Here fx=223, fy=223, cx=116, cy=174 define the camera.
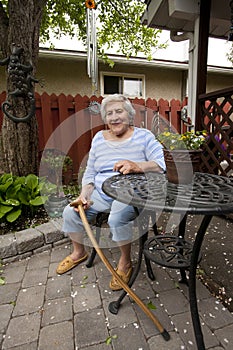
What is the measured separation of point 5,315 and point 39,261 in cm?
50

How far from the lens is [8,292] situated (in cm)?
136

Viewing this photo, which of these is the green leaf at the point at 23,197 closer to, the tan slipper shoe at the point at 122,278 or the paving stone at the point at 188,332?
the tan slipper shoe at the point at 122,278

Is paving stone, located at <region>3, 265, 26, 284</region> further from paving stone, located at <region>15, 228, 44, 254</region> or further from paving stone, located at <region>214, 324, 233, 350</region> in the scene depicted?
paving stone, located at <region>214, 324, 233, 350</region>

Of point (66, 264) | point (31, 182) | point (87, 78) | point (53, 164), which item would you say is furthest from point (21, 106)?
point (87, 78)

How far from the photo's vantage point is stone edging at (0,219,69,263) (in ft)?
5.51

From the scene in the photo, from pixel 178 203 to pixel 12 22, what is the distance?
2.34 meters

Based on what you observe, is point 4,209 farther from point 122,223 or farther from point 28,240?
point 122,223

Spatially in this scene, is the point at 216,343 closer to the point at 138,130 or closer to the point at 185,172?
the point at 185,172

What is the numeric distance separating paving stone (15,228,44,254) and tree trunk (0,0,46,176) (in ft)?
2.42

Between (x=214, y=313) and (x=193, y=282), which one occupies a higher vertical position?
(x=193, y=282)

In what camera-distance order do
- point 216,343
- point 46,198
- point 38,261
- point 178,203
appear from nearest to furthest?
point 178,203 < point 216,343 < point 38,261 < point 46,198

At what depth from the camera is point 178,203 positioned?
86 cm

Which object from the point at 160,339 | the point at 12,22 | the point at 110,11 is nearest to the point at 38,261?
the point at 160,339

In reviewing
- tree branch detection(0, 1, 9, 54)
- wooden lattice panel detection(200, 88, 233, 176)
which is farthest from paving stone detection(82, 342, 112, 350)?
tree branch detection(0, 1, 9, 54)
